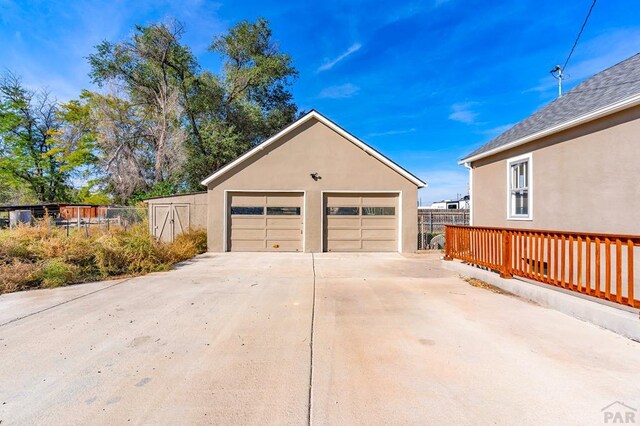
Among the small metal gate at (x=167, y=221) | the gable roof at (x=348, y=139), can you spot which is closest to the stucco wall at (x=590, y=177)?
the gable roof at (x=348, y=139)

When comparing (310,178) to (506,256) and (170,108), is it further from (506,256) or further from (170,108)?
(170,108)

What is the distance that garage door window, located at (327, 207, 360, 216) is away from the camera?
11.3 metres

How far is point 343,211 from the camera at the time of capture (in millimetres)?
11367

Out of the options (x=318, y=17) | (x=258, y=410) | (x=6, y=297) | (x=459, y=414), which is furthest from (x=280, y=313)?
(x=318, y=17)

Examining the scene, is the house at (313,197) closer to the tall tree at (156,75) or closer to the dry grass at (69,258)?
the dry grass at (69,258)

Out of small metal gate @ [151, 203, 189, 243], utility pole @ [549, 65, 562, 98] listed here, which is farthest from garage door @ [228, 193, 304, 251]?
utility pole @ [549, 65, 562, 98]

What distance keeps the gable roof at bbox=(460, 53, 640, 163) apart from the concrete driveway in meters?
3.63

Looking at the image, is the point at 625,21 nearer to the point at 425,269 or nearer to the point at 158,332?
the point at 425,269

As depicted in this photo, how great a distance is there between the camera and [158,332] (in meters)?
3.70

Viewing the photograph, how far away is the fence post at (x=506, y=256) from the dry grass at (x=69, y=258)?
7.94m

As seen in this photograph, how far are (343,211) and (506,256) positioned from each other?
20.7 ft

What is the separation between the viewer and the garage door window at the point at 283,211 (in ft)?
37.0

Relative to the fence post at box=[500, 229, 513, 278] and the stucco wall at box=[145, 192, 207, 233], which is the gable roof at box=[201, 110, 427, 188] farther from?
the fence post at box=[500, 229, 513, 278]

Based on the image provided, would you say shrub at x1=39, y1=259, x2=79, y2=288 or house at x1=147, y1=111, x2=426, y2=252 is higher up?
house at x1=147, y1=111, x2=426, y2=252
